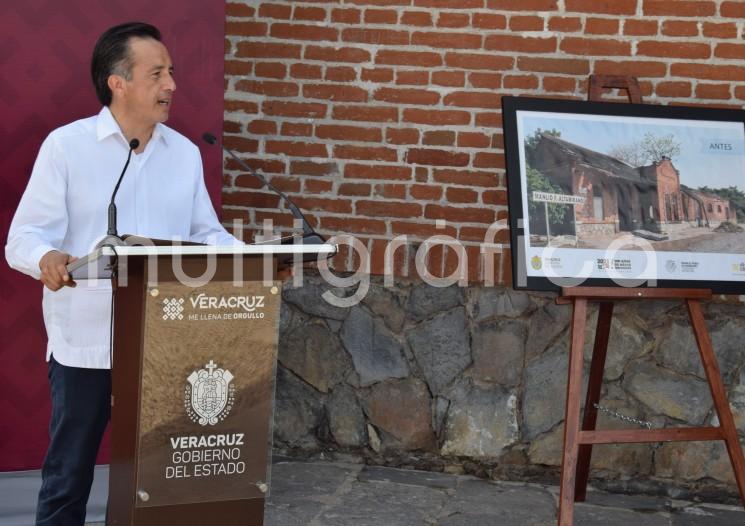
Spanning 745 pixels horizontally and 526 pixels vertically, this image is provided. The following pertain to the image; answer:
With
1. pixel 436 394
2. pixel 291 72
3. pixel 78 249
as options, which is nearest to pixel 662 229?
pixel 436 394

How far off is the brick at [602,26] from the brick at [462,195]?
830 millimetres

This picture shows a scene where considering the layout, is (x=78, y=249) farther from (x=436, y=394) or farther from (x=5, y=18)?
(x=436, y=394)

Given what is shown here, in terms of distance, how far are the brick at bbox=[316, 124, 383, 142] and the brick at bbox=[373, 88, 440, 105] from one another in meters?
0.15

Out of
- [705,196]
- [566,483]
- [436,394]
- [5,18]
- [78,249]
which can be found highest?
[5,18]

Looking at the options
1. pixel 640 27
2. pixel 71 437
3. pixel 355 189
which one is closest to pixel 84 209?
pixel 71 437

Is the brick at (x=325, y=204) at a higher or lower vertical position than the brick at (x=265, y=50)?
lower

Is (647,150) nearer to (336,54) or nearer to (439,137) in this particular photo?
(439,137)

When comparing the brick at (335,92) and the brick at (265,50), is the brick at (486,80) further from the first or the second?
the brick at (265,50)

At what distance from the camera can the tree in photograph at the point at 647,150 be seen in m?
4.02

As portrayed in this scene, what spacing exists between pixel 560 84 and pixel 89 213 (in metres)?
2.20

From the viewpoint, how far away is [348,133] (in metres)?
4.73

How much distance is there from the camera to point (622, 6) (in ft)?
14.9

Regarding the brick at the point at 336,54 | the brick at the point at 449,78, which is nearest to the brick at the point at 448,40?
the brick at the point at 449,78

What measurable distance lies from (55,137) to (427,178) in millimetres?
1888
